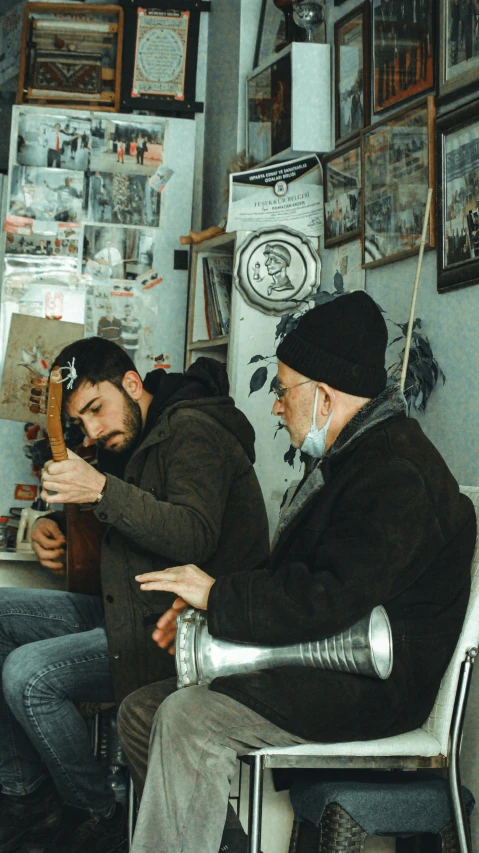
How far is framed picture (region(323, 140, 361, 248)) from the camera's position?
3115 mm

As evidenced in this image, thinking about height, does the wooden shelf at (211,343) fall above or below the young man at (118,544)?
above

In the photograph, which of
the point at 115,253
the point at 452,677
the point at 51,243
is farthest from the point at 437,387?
the point at 51,243

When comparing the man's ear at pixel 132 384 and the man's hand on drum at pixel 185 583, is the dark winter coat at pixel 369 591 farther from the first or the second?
the man's ear at pixel 132 384

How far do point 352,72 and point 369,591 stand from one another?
6.91 feet

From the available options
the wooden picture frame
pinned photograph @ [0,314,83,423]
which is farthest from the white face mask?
the wooden picture frame

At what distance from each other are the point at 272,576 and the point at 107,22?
326 centimetres

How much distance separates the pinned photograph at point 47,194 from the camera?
13.1 feet

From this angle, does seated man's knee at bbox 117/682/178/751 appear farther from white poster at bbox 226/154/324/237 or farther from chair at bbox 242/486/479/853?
white poster at bbox 226/154/324/237

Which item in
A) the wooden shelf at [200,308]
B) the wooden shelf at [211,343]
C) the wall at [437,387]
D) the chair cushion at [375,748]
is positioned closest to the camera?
the chair cushion at [375,748]

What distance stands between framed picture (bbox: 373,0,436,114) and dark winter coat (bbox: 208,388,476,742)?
4.54 feet

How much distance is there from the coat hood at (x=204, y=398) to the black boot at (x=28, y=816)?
3.29 ft

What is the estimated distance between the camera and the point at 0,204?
4.38 meters

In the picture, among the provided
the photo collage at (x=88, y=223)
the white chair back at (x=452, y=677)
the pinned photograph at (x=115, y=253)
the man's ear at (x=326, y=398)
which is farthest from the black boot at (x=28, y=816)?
the pinned photograph at (x=115, y=253)

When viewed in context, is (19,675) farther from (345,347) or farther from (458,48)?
(458,48)
